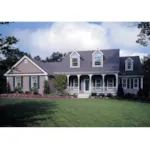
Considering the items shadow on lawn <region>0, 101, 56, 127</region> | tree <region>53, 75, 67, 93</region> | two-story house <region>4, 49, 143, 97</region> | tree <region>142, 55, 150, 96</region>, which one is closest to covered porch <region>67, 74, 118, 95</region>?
two-story house <region>4, 49, 143, 97</region>

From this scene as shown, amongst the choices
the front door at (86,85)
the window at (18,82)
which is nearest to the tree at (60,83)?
the front door at (86,85)

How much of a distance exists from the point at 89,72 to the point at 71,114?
5.03 metres

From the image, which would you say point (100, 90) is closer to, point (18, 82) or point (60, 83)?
point (60, 83)

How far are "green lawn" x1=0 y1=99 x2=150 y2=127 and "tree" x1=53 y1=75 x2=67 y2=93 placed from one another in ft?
3.66

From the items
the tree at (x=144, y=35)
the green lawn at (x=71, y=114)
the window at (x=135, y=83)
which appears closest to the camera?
the green lawn at (x=71, y=114)

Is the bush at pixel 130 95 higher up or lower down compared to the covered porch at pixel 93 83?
lower down

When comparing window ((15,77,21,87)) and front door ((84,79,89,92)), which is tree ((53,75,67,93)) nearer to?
front door ((84,79,89,92))

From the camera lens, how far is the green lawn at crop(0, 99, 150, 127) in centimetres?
779

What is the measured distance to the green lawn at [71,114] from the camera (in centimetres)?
779

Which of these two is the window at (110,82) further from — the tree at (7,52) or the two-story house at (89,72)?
the tree at (7,52)

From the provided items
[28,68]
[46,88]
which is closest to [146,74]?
[46,88]

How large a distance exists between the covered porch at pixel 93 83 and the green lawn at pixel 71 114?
1.86 meters
